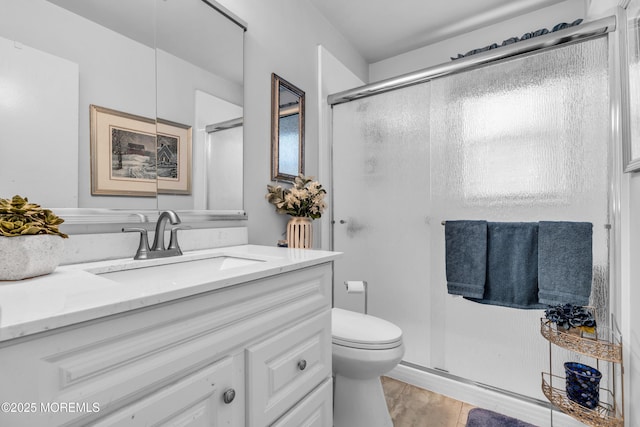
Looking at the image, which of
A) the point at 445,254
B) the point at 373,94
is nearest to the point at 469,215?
the point at 445,254

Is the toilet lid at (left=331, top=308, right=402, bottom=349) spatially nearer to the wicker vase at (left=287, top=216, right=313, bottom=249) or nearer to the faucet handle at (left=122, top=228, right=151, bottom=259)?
the wicker vase at (left=287, top=216, right=313, bottom=249)

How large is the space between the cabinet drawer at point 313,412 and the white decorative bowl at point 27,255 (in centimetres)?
70

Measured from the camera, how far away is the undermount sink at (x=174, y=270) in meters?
0.87

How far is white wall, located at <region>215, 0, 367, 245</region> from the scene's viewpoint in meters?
1.51

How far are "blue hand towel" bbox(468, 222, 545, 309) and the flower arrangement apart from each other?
0.95 m

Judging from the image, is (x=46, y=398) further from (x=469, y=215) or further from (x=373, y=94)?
(x=373, y=94)

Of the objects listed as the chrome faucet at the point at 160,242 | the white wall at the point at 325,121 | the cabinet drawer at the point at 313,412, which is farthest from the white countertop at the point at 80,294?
the white wall at the point at 325,121

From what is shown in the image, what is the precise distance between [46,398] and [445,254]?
1.74 metres

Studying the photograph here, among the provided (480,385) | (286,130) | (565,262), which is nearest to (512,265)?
(565,262)

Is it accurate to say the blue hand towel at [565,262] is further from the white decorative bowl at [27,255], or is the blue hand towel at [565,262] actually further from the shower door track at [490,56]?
the white decorative bowl at [27,255]

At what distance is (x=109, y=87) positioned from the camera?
96 centimetres

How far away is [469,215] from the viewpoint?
1.69 meters

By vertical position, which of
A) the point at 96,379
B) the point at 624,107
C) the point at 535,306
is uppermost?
the point at 624,107

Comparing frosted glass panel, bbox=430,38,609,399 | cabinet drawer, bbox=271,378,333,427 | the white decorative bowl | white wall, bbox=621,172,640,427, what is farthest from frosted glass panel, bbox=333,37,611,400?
the white decorative bowl
